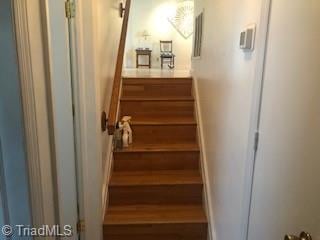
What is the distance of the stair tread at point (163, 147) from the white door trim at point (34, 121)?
176 cm

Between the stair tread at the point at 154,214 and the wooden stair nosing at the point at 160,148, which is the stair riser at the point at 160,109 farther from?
the stair tread at the point at 154,214

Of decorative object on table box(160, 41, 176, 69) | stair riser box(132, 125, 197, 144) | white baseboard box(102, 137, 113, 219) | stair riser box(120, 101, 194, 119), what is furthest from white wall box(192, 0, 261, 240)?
decorative object on table box(160, 41, 176, 69)

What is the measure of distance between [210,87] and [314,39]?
5.23ft

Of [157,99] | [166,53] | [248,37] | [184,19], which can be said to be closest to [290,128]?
[248,37]

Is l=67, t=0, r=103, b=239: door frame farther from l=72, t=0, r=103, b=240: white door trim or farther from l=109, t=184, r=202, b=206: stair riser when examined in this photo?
l=109, t=184, r=202, b=206: stair riser

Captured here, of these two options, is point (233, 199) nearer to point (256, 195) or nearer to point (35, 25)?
point (256, 195)

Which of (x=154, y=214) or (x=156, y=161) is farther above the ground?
(x=156, y=161)

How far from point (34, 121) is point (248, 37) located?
1051mm

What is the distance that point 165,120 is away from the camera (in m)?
3.04

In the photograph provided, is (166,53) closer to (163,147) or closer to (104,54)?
(163,147)

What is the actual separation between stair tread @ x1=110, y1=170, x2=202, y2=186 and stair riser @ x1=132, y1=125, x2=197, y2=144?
383 mm

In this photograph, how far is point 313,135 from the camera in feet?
2.66

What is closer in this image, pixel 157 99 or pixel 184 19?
pixel 157 99

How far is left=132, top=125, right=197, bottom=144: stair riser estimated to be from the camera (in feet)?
9.61
